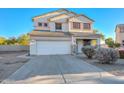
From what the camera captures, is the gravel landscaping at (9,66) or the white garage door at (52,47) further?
the white garage door at (52,47)

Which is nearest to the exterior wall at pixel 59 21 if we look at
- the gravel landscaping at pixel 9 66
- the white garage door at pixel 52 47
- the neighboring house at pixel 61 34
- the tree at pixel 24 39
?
the neighboring house at pixel 61 34

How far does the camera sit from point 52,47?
18.0m

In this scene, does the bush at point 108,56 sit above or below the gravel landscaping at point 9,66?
above

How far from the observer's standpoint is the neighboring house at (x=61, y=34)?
17938 mm

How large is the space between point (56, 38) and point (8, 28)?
7.77 meters

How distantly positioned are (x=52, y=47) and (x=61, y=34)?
255cm

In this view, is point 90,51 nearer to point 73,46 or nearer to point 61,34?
point 73,46

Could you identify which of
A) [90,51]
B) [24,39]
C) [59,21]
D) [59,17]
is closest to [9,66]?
[90,51]

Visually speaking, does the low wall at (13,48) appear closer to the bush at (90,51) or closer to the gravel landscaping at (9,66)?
the gravel landscaping at (9,66)

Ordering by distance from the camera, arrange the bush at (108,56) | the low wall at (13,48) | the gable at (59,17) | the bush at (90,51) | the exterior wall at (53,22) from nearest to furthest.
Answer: the bush at (108,56) → the bush at (90,51) → the exterior wall at (53,22) → the gable at (59,17) → the low wall at (13,48)

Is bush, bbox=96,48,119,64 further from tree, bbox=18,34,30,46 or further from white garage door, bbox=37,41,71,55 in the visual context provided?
tree, bbox=18,34,30,46

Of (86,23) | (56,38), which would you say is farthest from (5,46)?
(86,23)

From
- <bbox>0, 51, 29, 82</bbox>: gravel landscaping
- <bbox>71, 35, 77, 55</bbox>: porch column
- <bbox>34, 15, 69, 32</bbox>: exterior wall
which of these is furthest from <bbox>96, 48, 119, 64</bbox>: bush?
<bbox>34, 15, 69, 32</bbox>: exterior wall

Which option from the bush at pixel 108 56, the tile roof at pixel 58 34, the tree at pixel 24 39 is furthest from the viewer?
the tree at pixel 24 39
